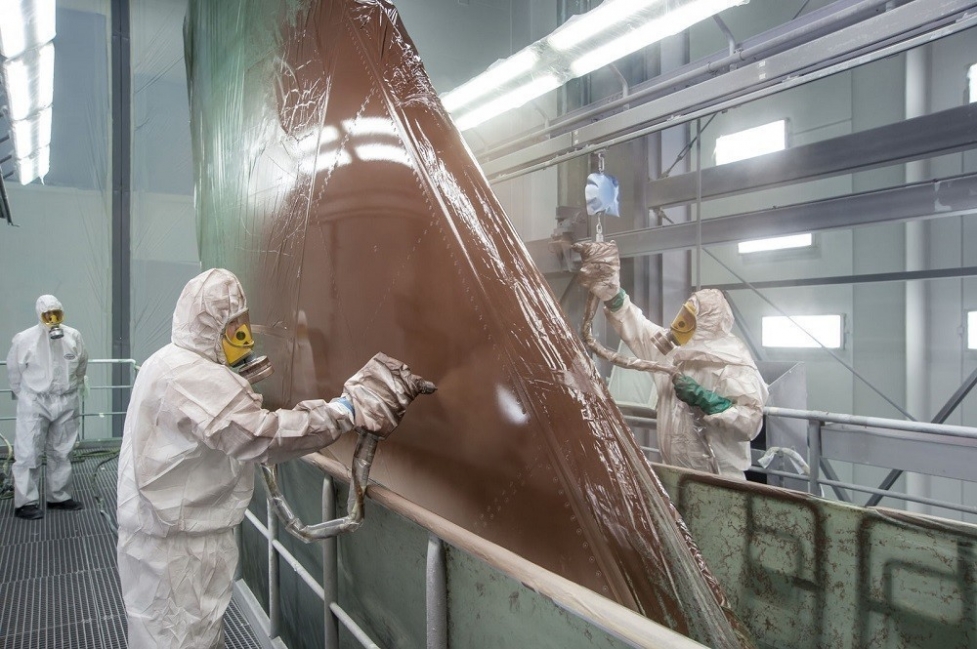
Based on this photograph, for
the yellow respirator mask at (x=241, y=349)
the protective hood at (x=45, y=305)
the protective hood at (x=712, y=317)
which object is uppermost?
the protective hood at (x=45, y=305)

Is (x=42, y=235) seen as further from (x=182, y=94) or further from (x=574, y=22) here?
(x=574, y=22)

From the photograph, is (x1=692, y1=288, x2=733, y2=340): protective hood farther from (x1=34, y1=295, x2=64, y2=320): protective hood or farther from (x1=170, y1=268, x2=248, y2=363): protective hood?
(x1=34, y1=295, x2=64, y2=320): protective hood

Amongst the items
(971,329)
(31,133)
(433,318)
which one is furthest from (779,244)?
(31,133)

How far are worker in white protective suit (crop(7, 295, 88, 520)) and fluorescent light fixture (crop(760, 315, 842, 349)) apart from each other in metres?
5.91

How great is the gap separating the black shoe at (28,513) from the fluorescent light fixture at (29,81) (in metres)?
2.81

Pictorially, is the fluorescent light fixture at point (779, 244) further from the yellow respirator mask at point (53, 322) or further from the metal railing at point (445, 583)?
the yellow respirator mask at point (53, 322)

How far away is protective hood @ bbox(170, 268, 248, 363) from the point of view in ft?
4.68

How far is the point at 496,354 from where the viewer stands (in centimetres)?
115

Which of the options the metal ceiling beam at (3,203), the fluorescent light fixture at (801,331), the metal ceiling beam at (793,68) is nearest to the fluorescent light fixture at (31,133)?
the metal ceiling beam at (3,203)

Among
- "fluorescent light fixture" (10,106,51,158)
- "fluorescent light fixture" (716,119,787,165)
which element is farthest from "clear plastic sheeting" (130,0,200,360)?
"fluorescent light fixture" (716,119,787,165)

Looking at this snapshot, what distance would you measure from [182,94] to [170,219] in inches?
53.0

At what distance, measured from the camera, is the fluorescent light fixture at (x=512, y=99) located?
336cm

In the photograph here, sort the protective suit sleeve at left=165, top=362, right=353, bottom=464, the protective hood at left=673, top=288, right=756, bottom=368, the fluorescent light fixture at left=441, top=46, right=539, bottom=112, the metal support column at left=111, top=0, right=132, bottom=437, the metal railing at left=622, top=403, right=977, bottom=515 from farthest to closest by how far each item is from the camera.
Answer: the metal support column at left=111, top=0, right=132, bottom=437
the fluorescent light fixture at left=441, top=46, right=539, bottom=112
the protective hood at left=673, top=288, right=756, bottom=368
the metal railing at left=622, top=403, right=977, bottom=515
the protective suit sleeve at left=165, top=362, right=353, bottom=464

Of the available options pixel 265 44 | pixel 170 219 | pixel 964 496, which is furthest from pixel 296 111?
pixel 964 496
